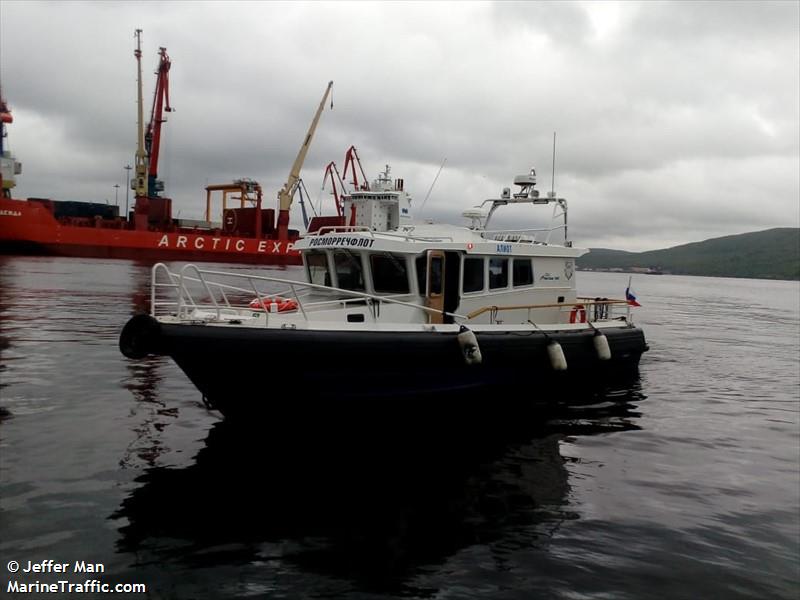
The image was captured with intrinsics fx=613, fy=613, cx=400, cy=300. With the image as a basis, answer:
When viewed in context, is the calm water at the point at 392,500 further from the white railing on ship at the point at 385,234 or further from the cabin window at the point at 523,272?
the white railing on ship at the point at 385,234

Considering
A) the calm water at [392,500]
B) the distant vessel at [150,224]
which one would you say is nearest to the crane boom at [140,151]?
the distant vessel at [150,224]

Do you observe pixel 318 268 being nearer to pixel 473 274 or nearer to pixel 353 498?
pixel 473 274

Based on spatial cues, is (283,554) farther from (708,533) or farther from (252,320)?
(708,533)

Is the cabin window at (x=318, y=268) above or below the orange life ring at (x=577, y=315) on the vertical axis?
above

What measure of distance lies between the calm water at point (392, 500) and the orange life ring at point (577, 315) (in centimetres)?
172

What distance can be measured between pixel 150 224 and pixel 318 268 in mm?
59887

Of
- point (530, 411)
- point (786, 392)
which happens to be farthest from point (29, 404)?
point (786, 392)

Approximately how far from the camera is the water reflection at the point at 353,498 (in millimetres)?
5719

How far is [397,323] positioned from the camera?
9.35 meters

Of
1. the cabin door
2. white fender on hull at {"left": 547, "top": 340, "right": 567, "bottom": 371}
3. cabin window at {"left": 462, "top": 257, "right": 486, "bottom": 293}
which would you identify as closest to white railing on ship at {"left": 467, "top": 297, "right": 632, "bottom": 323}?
cabin window at {"left": 462, "top": 257, "right": 486, "bottom": 293}

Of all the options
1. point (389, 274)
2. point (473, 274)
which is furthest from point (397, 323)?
point (473, 274)

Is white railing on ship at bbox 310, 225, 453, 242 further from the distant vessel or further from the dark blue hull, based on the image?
the distant vessel

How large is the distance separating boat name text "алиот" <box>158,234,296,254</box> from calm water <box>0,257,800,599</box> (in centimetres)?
4840

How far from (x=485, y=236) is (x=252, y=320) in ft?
17.3
